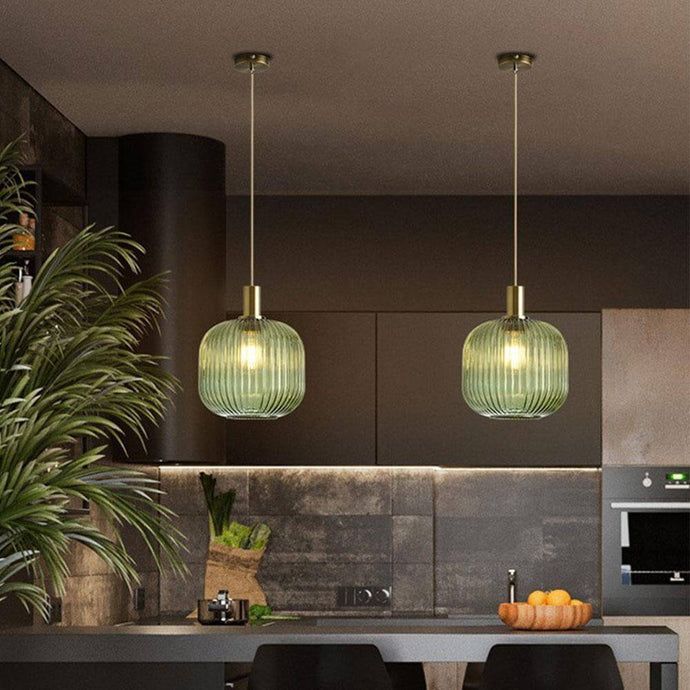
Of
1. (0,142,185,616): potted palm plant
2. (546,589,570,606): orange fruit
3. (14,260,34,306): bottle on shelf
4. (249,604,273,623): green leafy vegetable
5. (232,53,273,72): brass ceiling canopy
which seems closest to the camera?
(0,142,185,616): potted palm plant

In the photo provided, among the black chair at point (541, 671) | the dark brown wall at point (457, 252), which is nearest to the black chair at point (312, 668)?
the black chair at point (541, 671)

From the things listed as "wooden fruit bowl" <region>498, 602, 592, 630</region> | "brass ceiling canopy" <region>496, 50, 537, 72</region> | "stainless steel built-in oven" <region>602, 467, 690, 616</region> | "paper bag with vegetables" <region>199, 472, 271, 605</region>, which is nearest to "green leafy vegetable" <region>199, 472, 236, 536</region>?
"paper bag with vegetables" <region>199, 472, 271, 605</region>

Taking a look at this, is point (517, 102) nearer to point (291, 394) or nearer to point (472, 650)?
point (291, 394)

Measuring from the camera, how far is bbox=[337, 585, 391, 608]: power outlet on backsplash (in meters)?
7.27

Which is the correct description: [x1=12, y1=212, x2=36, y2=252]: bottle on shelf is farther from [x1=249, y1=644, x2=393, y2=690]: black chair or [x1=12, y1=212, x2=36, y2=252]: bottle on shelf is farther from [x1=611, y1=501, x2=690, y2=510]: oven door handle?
[x1=611, y1=501, x2=690, y2=510]: oven door handle

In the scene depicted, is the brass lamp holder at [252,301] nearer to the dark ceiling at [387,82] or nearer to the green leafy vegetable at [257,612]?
the dark ceiling at [387,82]

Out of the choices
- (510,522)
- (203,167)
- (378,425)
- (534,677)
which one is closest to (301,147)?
(203,167)

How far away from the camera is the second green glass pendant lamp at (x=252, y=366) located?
189 inches

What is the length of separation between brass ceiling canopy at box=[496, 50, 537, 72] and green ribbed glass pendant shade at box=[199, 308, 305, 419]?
1194 mm

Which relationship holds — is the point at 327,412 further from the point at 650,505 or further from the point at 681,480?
the point at 681,480

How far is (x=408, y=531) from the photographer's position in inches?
290

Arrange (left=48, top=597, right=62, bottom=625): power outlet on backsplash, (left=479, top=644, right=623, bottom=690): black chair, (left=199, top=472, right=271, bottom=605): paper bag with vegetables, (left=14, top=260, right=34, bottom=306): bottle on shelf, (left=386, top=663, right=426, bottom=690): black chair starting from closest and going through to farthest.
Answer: (left=479, top=644, right=623, bottom=690): black chair, (left=14, top=260, right=34, bottom=306): bottle on shelf, (left=48, top=597, right=62, bottom=625): power outlet on backsplash, (left=386, top=663, right=426, bottom=690): black chair, (left=199, top=472, right=271, bottom=605): paper bag with vegetables

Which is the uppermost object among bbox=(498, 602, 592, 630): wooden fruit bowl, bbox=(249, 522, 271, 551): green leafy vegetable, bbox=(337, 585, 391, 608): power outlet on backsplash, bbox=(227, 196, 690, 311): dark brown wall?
bbox=(227, 196, 690, 311): dark brown wall

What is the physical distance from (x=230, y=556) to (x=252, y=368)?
7.16 ft
